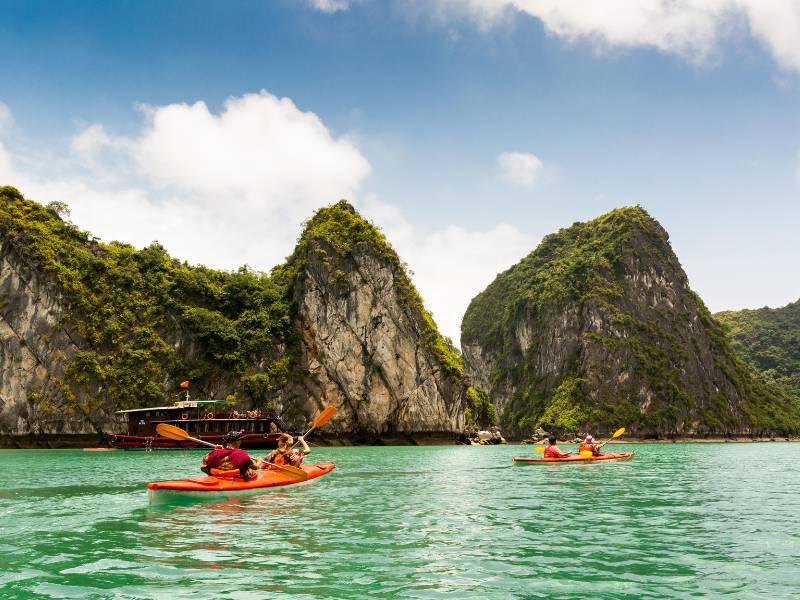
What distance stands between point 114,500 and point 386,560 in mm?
9078

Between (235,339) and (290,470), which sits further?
(235,339)

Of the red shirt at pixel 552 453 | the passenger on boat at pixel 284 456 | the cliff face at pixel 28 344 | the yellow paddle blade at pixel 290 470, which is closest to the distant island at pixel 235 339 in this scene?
the cliff face at pixel 28 344

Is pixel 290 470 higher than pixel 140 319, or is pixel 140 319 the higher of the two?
pixel 140 319

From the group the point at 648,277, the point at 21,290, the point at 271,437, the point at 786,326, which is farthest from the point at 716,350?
the point at 21,290

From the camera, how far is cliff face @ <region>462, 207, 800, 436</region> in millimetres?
97188

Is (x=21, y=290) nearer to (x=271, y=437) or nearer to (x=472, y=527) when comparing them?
(x=271, y=437)

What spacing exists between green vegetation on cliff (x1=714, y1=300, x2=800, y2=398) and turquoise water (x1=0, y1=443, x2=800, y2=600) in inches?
4703

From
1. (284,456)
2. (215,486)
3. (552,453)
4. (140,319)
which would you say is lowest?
(552,453)

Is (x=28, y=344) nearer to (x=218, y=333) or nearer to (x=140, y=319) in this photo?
(x=140, y=319)

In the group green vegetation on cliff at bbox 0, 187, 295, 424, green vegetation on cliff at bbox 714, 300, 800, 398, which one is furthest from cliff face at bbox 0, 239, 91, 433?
green vegetation on cliff at bbox 714, 300, 800, 398

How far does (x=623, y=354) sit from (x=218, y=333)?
68181 mm

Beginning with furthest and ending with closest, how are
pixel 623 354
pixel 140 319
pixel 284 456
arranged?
pixel 623 354
pixel 140 319
pixel 284 456

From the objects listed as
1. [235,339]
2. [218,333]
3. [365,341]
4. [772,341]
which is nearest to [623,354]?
[365,341]

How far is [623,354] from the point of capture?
10125 centimetres
